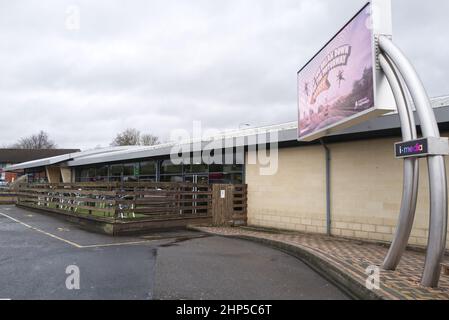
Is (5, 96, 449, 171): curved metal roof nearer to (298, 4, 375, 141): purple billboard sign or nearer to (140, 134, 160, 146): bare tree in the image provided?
(298, 4, 375, 141): purple billboard sign

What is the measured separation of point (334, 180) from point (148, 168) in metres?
11.7

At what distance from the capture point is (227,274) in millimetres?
7031

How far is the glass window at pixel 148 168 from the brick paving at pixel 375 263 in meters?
9.46

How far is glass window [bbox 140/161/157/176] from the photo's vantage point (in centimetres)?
2044

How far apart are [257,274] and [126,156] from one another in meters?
15.6

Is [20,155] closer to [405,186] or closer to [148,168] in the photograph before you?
[148,168]

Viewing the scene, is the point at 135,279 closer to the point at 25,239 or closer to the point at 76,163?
the point at 25,239

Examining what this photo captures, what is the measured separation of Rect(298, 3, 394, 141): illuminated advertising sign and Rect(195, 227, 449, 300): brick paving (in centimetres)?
271

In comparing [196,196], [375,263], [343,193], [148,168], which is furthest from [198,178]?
[375,263]

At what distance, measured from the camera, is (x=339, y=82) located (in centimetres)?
A: 869

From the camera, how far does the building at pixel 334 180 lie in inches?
395

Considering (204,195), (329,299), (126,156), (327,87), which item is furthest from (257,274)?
(126,156)

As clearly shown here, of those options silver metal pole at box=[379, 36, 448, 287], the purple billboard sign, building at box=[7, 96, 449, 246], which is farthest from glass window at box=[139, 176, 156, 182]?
silver metal pole at box=[379, 36, 448, 287]
